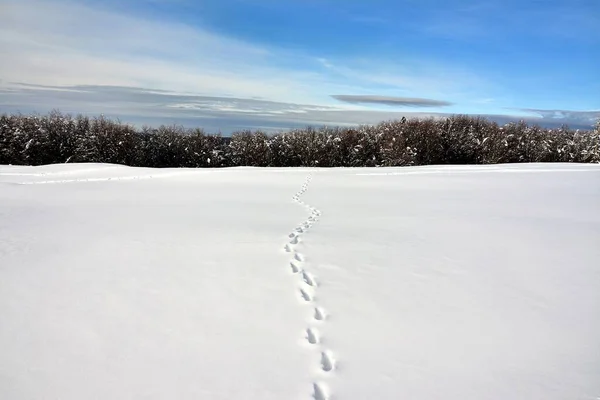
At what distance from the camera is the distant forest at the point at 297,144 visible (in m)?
25.2

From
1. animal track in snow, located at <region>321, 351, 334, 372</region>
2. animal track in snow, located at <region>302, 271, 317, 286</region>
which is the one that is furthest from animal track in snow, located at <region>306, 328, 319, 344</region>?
animal track in snow, located at <region>302, 271, 317, 286</region>

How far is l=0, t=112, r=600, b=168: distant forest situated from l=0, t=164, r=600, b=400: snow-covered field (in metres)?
19.8

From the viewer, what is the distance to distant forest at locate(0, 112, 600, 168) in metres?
25.2

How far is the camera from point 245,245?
467cm

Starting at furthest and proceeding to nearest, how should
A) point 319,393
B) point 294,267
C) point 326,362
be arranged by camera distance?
point 294,267
point 326,362
point 319,393

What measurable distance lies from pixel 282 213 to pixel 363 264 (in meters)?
3.17

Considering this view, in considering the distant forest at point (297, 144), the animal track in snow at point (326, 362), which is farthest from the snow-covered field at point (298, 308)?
the distant forest at point (297, 144)

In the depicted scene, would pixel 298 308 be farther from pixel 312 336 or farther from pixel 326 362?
pixel 326 362

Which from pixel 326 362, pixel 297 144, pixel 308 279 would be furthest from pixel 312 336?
pixel 297 144

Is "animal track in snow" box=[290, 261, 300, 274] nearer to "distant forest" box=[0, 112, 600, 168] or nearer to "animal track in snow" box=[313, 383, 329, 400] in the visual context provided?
"animal track in snow" box=[313, 383, 329, 400]

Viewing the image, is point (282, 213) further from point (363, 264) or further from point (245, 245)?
point (363, 264)

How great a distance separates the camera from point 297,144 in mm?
27344

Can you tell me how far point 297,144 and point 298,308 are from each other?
24687 millimetres

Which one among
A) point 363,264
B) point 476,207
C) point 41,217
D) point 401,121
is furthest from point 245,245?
point 401,121
